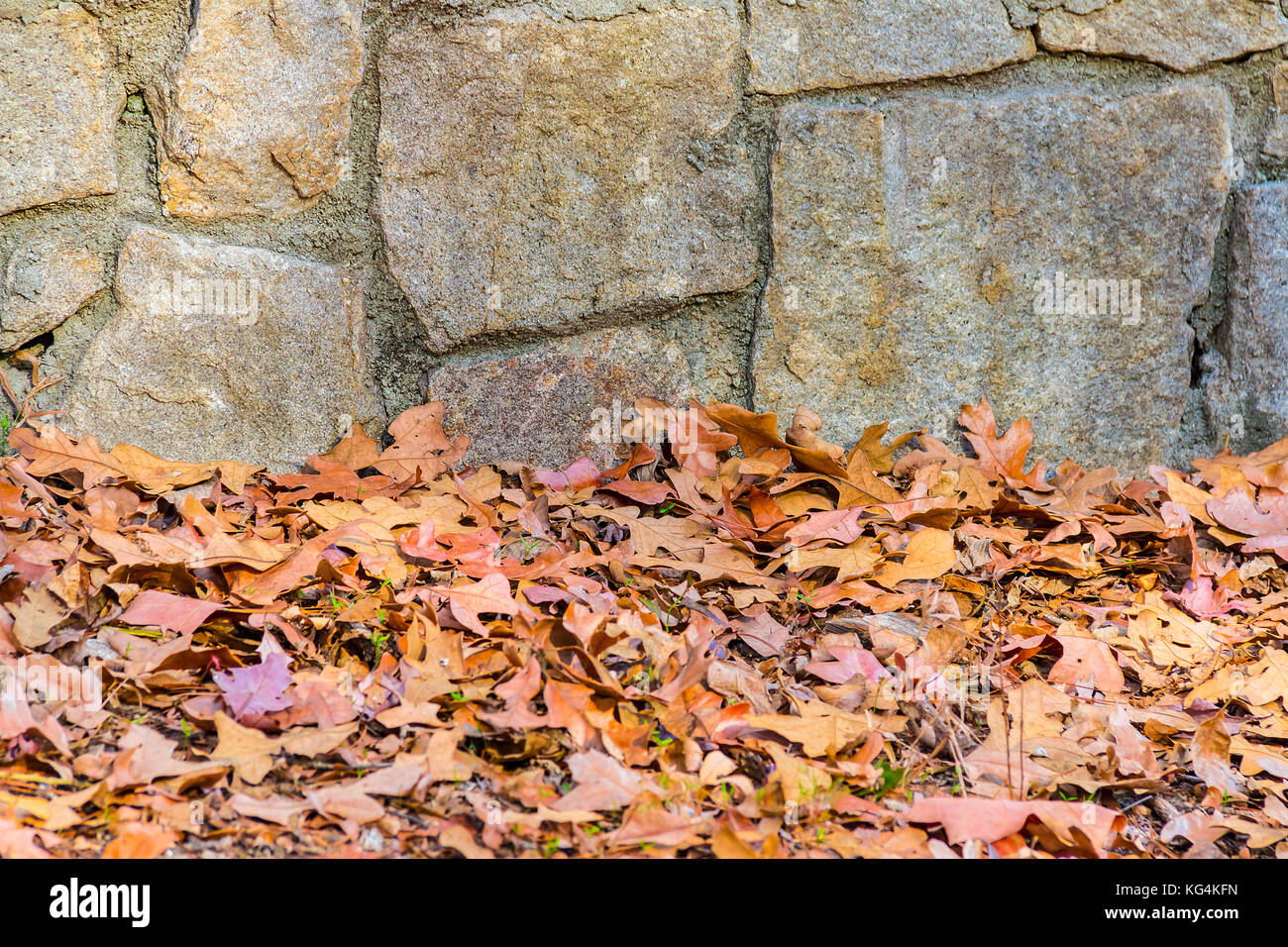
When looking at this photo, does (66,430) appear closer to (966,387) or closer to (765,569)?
(765,569)

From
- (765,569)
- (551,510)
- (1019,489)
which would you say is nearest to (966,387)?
(1019,489)

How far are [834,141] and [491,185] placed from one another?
642 mm

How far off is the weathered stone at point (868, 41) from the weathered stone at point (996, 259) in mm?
71

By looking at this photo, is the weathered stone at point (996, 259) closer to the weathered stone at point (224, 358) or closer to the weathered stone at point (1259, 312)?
the weathered stone at point (1259, 312)

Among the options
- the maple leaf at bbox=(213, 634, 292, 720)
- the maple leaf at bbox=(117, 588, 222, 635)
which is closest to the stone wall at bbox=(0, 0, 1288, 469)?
the maple leaf at bbox=(117, 588, 222, 635)

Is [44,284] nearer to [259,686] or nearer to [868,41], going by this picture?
[259,686]

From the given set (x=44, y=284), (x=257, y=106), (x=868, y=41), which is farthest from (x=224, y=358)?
(x=868, y=41)

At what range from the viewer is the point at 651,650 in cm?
135

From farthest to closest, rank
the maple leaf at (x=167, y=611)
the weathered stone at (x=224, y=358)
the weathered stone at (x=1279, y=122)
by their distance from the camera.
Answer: the weathered stone at (x=1279, y=122), the weathered stone at (x=224, y=358), the maple leaf at (x=167, y=611)

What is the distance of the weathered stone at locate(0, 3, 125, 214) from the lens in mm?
1613

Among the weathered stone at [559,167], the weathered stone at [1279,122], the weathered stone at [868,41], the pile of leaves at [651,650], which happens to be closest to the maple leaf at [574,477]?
the pile of leaves at [651,650]

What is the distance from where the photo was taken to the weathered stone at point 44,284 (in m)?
1.68

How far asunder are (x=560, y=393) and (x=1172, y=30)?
1379mm

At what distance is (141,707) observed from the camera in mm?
1221
